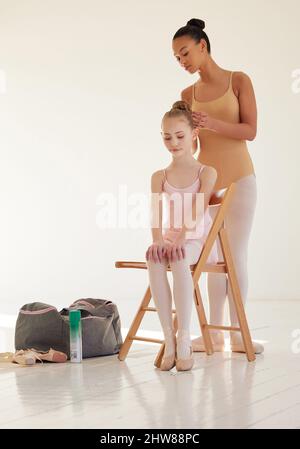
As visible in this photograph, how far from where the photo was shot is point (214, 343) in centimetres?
366

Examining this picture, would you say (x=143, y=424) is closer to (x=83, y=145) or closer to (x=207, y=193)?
(x=207, y=193)

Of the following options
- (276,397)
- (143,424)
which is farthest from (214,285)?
(143,424)

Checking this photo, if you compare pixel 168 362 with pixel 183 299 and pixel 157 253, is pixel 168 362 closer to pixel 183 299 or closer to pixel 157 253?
pixel 183 299

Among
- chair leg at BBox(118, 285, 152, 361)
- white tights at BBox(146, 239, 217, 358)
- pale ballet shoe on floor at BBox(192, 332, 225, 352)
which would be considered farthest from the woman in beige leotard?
white tights at BBox(146, 239, 217, 358)

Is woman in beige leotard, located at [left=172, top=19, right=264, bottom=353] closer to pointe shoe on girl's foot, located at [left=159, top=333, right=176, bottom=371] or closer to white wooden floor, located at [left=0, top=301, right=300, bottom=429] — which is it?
white wooden floor, located at [left=0, top=301, right=300, bottom=429]

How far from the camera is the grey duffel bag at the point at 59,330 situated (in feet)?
11.5

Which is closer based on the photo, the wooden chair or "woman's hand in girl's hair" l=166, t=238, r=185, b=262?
"woman's hand in girl's hair" l=166, t=238, r=185, b=262

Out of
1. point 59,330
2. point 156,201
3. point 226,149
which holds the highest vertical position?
point 226,149

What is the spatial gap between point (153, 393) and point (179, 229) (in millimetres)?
873

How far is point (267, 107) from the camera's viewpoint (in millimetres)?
6660

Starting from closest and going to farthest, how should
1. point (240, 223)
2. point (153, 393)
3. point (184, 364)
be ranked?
point (153, 393) → point (184, 364) → point (240, 223)

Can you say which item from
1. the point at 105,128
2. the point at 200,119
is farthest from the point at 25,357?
the point at 105,128

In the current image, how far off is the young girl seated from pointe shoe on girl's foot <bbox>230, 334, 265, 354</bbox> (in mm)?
404

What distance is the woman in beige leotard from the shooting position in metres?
3.58
